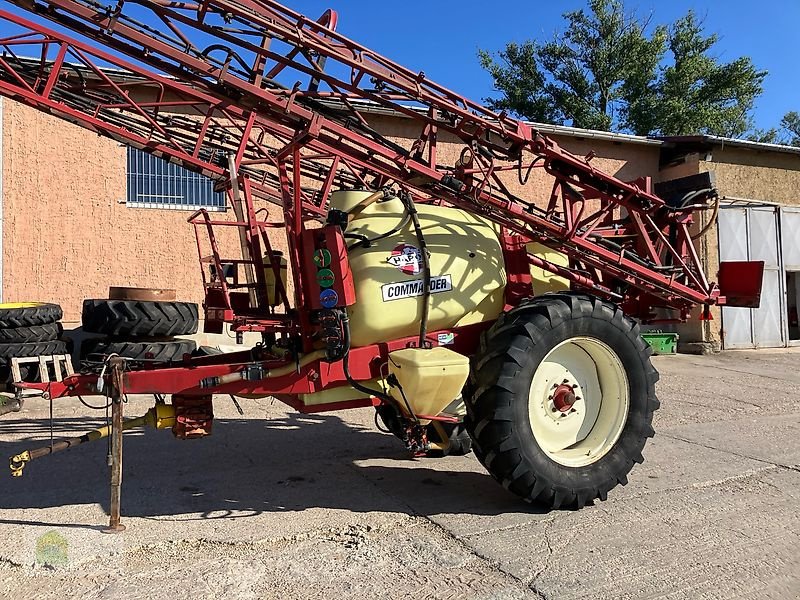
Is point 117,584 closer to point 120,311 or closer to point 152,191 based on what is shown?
point 120,311

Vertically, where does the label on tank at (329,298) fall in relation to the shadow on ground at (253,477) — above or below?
above

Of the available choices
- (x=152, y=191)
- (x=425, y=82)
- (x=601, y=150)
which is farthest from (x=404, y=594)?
(x=601, y=150)

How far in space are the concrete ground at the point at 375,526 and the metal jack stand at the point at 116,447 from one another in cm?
11

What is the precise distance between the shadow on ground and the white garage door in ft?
36.7

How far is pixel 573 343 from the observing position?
4.48 meters

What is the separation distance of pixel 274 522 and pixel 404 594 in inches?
47.0

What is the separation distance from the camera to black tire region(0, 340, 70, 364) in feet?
25.6

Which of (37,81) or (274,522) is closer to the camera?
(274,522)

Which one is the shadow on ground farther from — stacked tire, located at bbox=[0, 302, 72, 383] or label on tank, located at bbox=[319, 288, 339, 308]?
stacked tire, located at bbox=[0, 302, 72, 383]

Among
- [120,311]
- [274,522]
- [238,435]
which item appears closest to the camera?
[274,522]

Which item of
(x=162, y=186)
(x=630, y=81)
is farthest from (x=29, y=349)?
(x=630, y=81)

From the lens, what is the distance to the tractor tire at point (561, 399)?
159 inches

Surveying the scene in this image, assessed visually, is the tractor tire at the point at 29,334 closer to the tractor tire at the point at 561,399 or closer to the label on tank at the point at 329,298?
the label on tank at the point at 329,298

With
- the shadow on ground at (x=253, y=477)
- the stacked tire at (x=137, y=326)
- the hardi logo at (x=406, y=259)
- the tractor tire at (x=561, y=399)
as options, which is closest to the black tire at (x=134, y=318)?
the stacked tire at (x=137, y=326)
